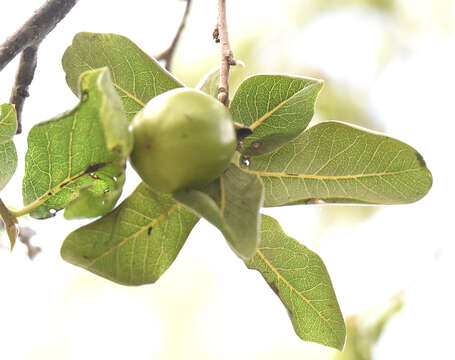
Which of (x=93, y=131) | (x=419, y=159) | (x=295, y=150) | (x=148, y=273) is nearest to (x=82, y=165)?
(x=93, y=131)

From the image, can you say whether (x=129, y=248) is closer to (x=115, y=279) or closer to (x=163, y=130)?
(x=115, y=279)

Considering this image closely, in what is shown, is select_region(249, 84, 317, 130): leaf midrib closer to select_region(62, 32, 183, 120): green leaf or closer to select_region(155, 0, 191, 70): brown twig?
select_region(62, 32, 183, 120): green leaf

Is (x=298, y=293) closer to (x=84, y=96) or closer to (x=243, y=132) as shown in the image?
(x=243, y=132)

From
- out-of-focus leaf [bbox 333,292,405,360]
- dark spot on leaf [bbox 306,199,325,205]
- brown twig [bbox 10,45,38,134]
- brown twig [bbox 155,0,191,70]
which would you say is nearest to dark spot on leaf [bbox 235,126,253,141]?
dark spot on leaf [bbox 306,199,325,205]

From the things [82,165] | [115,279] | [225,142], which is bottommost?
[115,279]

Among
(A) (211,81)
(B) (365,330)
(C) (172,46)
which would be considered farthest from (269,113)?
(B) (365,330)

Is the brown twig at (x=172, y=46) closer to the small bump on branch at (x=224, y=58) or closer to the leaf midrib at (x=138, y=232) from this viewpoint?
the small bump on branch at (x=224, y=58)

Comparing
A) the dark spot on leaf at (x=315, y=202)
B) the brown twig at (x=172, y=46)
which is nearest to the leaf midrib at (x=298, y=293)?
the dark spot on leaf at (x=315, y=202)
